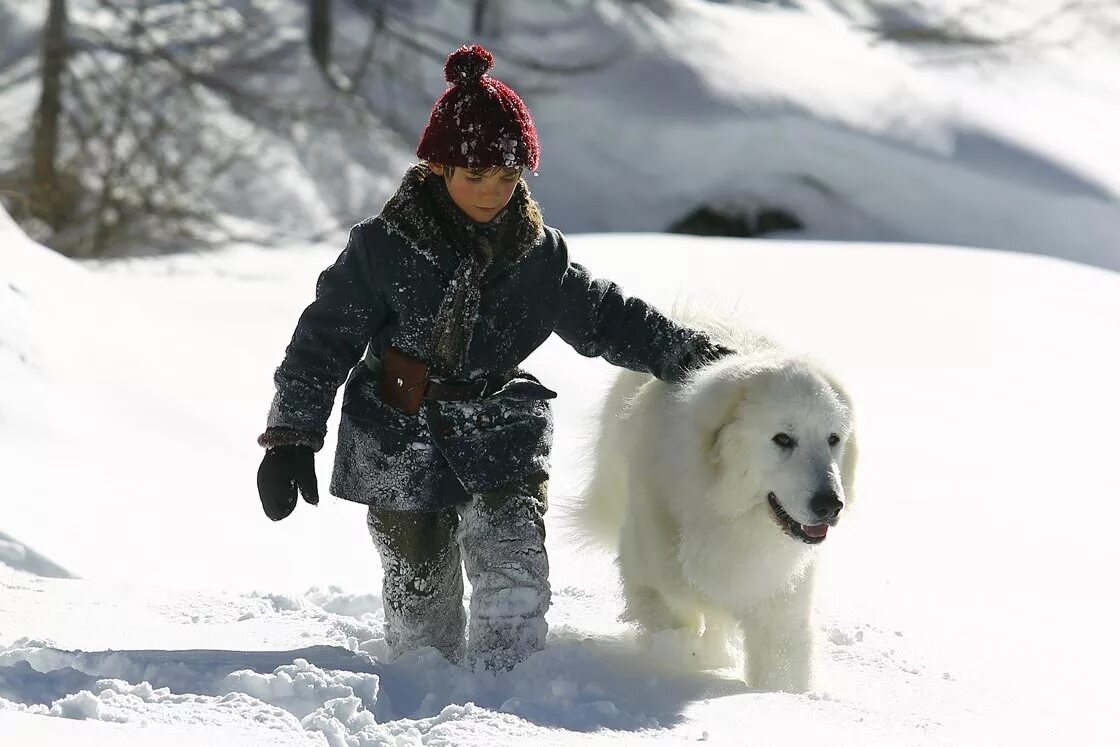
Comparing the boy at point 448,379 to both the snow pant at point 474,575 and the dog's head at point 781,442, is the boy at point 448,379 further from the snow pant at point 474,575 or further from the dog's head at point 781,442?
the dog's head at point 781,442

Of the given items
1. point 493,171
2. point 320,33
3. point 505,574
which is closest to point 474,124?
point 493,171

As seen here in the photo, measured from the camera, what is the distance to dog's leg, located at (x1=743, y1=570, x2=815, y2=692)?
3426 mm

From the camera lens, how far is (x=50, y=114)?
41.3ft

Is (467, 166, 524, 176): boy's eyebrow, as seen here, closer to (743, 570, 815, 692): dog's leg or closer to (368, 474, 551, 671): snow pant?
(368, 474, 551, 671): snow pant

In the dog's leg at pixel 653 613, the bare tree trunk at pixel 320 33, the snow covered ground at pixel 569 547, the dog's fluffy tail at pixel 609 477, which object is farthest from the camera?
the bare tree trunk at pixel 320 33

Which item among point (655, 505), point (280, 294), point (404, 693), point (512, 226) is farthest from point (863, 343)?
point (404, 693)

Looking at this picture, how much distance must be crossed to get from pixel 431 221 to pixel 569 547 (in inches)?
83.0

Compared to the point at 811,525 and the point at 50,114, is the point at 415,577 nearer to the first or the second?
the point at 811,525

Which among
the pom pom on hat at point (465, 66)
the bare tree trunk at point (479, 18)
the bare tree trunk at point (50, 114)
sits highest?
the bare tree trunk at point (479, 18)

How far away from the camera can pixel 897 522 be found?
529cm

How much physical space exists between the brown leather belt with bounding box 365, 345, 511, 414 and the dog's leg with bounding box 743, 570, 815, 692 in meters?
0.94

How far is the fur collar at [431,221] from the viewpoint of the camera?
310cm

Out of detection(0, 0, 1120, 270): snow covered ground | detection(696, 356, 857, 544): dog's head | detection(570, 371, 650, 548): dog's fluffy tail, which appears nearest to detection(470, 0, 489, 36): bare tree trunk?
detection(0, 0, 1120, 270): snow covered ground

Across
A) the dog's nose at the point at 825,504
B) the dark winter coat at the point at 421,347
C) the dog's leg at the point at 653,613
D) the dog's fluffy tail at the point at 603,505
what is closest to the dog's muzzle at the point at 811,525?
the dog's nose at the point at 825,504
